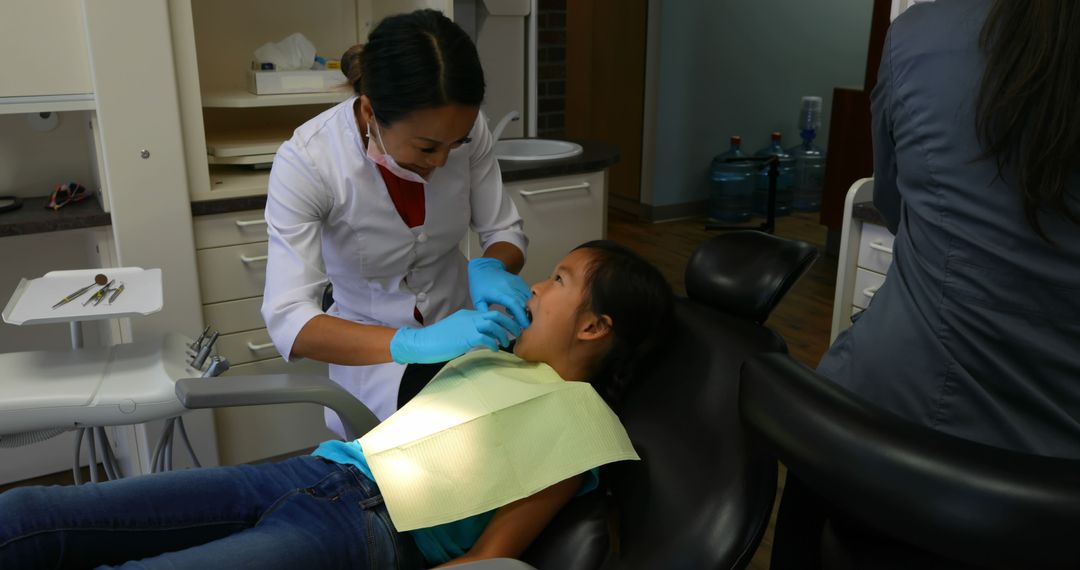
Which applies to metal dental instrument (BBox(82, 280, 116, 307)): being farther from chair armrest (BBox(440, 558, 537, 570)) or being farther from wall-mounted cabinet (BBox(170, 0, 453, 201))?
chair armrest (BBox(440, 558, 537, 570))

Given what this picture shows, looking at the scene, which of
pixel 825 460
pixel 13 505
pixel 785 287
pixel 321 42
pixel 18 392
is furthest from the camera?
pixel 321 42

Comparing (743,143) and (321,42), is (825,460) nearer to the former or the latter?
(321,42)

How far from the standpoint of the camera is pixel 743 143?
5273 millimetres

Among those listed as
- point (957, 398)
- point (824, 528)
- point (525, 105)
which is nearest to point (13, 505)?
point (824, 528)

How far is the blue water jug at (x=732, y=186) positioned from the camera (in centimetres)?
504

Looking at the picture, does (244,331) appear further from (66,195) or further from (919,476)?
(919,476)

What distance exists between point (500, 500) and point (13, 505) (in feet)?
2.04

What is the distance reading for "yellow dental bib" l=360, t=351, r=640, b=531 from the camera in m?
1.12

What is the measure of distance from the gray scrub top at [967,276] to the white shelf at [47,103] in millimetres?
1638

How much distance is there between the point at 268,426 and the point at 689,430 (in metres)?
1.46

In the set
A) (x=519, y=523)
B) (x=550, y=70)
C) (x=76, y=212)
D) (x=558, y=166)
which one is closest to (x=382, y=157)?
(x=519, y=523)

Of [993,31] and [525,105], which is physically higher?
[993,31]

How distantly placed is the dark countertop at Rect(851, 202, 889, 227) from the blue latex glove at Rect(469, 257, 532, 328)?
843 mm

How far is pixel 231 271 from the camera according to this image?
6.77 ft
